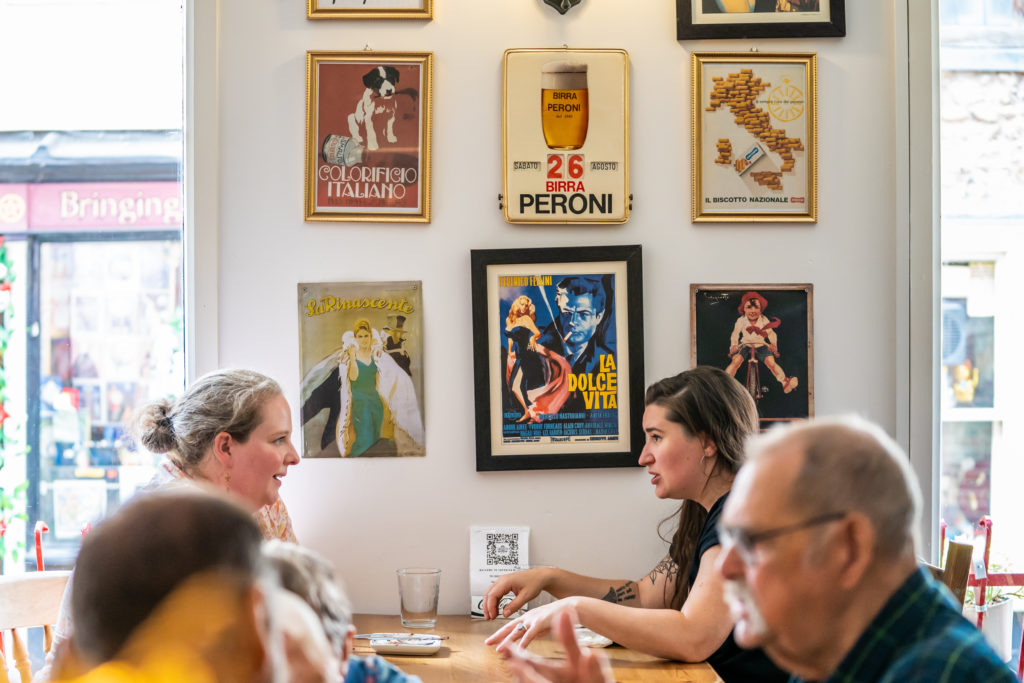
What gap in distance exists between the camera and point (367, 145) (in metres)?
2.61

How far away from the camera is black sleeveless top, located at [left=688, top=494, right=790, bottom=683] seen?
2.04 meters

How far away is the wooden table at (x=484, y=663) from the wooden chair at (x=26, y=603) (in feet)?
2.25

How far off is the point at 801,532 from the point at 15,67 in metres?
2.66

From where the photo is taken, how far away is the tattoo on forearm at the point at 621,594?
2445 millimetres

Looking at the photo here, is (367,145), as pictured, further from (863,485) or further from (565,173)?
(863,485)

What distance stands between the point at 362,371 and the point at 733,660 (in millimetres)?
1194

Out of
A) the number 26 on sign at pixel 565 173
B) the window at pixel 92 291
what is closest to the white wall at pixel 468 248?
the number 26 on sign at pixel 565 173

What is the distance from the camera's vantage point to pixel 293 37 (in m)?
2.63

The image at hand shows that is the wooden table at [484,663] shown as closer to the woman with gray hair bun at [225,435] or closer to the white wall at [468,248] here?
the white wall at [468,248]

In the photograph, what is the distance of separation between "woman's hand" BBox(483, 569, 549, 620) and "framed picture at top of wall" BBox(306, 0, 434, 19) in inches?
59.2

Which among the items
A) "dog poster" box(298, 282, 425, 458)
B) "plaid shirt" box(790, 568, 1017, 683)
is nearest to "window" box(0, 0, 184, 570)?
"dog poster" box(298, 282, 425, 458)

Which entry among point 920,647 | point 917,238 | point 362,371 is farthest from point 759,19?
point 920,647

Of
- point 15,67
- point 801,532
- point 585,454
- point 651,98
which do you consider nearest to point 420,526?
point 585,454

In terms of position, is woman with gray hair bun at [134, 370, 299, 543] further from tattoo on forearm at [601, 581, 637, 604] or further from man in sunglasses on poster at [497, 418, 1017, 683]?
man in sunglasses on poster at [497, 418, 1017, 683]
